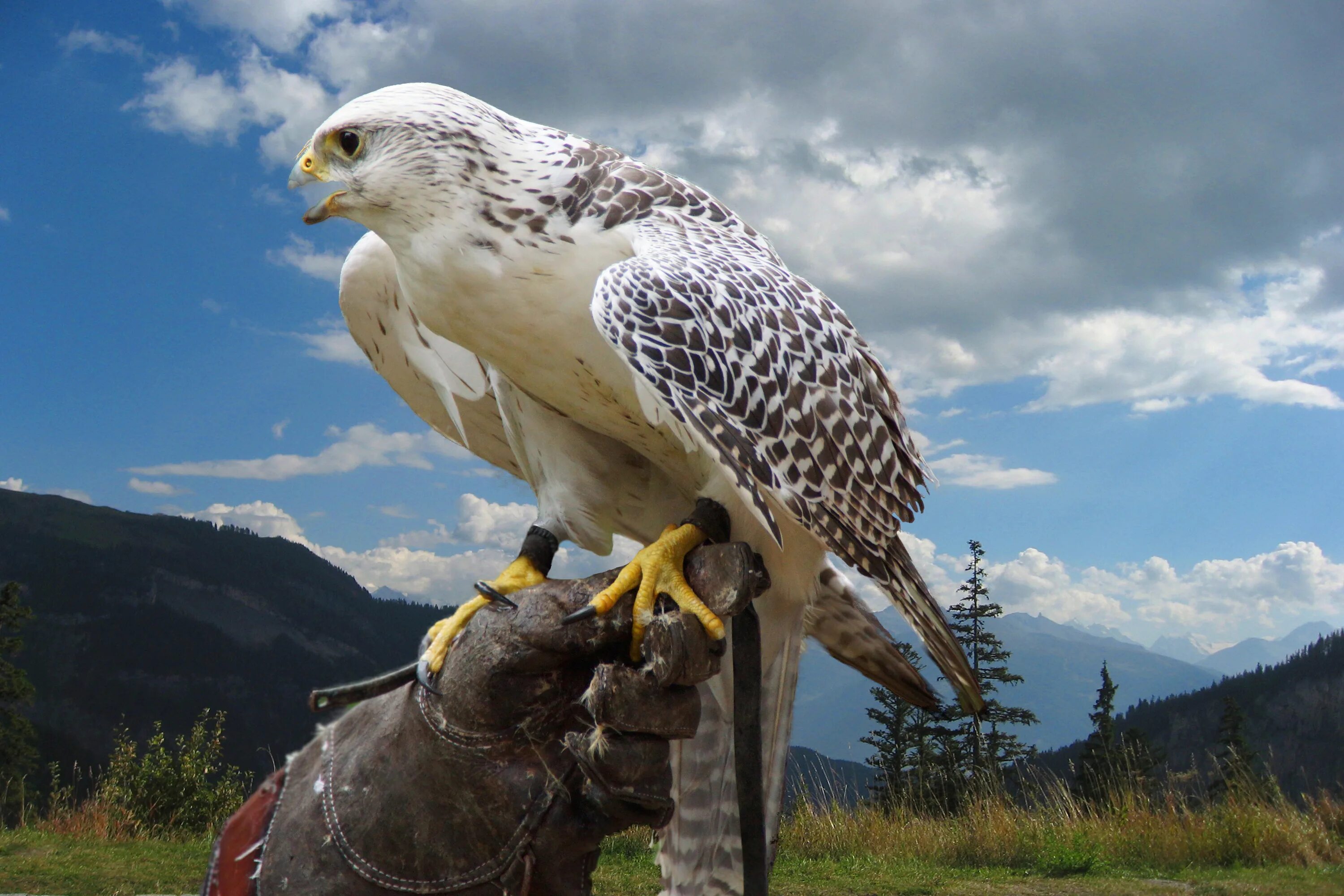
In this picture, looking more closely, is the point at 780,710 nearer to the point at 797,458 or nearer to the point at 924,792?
the point at 797,458

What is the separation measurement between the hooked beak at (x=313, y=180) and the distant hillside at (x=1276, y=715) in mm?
10165

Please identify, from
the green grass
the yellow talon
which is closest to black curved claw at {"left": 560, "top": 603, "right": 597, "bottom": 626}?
the yellow talon

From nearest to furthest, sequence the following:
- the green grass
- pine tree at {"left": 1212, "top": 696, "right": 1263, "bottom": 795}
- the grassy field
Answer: the grassy field, the green grass, pine tree at {"left": 1212, "top": 696, "right": 1263, "bottom": 795}

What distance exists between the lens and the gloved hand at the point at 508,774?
6.34 feet

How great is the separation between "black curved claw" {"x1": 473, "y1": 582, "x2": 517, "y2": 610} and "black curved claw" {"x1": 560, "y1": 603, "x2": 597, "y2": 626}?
148mm

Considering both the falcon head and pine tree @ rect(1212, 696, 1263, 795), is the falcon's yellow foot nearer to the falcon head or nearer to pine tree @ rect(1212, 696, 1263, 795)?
the falcon head

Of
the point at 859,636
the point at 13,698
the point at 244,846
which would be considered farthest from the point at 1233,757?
the point at 13,698

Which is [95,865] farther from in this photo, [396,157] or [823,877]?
[396,157]

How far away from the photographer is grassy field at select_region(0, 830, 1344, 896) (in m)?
4.49

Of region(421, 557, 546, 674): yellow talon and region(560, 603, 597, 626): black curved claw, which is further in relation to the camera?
region(421, 557, 546, 674): yellow talon

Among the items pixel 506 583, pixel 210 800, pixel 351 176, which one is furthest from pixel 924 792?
pixel 351 176

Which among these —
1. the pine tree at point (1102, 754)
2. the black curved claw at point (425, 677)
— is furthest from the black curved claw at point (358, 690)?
the pine tree at point (1102, 754)

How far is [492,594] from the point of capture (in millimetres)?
2176

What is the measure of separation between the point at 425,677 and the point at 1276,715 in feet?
49.8
